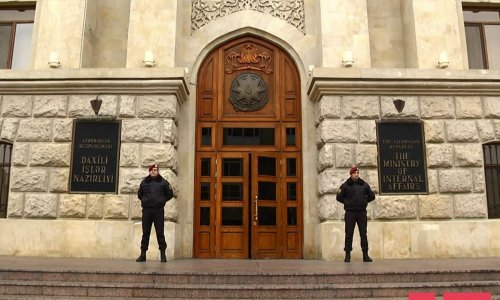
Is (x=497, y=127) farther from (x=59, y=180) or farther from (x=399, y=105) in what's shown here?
(x=59, y=180)

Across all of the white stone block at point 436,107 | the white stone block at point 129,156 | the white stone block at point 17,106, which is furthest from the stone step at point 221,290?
the white stone block at point 17,106

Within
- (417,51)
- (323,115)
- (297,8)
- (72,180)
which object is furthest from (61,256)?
(417,51)

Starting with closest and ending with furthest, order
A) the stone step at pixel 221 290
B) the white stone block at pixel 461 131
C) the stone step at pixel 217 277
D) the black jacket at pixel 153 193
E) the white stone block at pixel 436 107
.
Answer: the stone step at pixel 221 290
the stone step at pixel 217 277
the black jacket at pixel 153 193
the white stone block at pixel 461 131
the white stone block at pixel 436 107

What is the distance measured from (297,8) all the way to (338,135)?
4.29 meters

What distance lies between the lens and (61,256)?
11.1m

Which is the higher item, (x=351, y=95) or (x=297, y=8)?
(x=297, y=8)

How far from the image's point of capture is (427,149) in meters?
11.8

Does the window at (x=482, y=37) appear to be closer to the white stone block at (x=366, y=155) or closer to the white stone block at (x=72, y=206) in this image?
the white stone block at (x=366, y=155)

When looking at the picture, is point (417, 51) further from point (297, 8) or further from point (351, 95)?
point (297, 8)

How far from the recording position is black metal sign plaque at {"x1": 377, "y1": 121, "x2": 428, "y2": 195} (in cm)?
1162

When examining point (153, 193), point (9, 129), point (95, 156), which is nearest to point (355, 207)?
point (153, 193)

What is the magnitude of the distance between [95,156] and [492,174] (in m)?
10.1

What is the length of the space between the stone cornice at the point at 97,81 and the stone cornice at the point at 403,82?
3.71 metres

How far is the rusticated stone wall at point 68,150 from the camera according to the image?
1141cm
